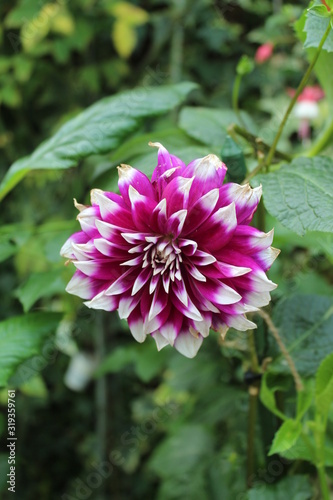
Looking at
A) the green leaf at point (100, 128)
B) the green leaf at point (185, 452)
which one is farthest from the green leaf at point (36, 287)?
the green leaf at point (185, 452)

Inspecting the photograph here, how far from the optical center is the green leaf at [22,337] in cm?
60

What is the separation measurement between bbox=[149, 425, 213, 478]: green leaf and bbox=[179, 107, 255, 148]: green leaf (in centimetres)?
56

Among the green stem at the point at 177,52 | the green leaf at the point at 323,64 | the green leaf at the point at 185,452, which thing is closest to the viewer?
the green leaf at the point at 323,64

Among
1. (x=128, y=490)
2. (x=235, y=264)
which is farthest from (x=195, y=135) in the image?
(x=128, y=490)

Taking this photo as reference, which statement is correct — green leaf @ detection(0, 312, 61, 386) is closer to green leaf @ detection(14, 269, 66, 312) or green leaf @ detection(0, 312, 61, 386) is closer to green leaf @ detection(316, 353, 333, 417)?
green leaf @ detection(14, 269, 66, 312)


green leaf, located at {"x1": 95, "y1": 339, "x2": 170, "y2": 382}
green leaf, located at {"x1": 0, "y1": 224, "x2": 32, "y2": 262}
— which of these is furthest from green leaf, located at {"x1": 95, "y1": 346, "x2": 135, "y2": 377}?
green leaf, located at {"x1": 0, "y1": 224, "x2": 32, "y2": 262}

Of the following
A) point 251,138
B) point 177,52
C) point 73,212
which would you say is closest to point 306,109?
point 177,52

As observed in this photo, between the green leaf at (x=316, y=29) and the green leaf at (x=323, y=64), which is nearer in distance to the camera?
the green leaf at (x=316, y=29)

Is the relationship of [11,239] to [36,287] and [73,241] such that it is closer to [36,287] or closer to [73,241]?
[36,287]

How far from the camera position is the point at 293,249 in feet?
4.23

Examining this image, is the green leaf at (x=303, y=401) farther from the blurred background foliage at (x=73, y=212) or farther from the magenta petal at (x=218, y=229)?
the blurred background foliage at (x=73, y=212)

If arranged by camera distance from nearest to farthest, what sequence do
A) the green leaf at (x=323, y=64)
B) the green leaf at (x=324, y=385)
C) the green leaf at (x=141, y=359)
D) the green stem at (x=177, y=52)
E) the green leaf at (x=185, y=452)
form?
the green leaf at (x=324, y=385)
the green leaf at (x=323, y=64)
the green leaf at (x=185, y=452)
the green leaf at (x=141, y=359)
the green stem at (x=177, y=52)

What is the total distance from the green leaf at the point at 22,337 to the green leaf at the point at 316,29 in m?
0.41

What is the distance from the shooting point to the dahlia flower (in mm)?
441
